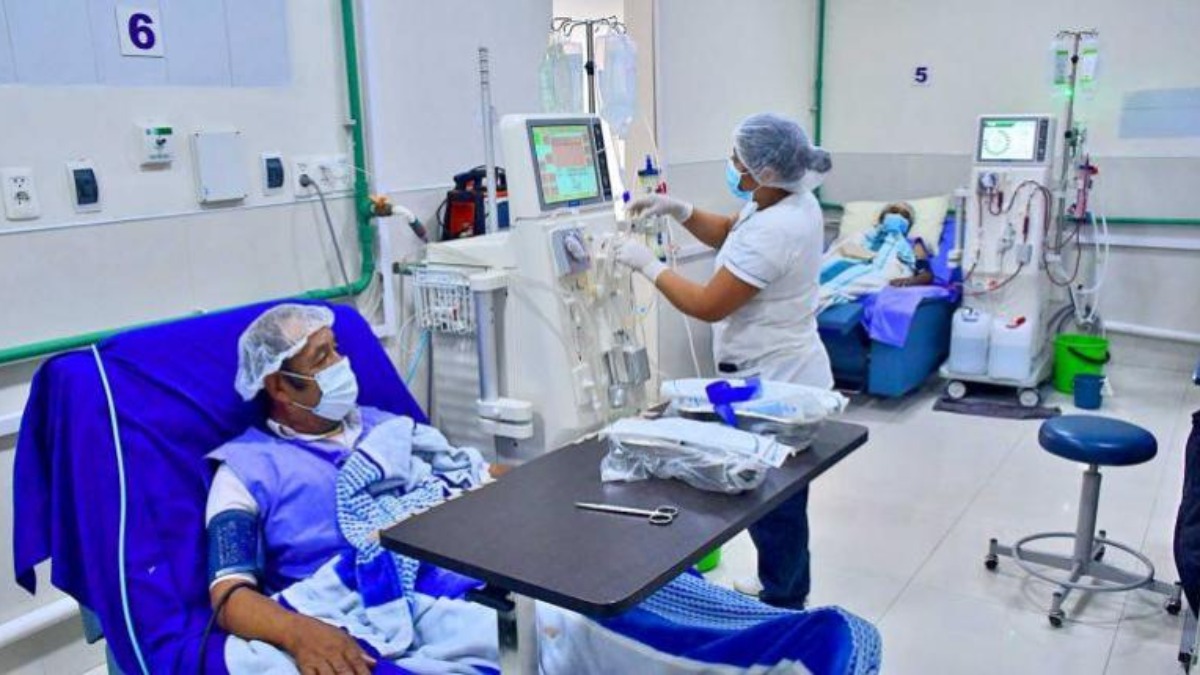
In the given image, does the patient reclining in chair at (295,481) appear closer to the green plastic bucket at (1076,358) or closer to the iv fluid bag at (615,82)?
the iv fluid bag at (615,82)

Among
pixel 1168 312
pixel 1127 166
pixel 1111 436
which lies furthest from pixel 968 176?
pixel 1111 436

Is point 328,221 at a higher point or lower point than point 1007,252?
higher

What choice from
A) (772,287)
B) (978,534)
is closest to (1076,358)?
(978,534)

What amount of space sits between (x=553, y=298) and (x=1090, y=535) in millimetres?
1781

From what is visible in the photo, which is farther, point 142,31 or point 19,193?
point 142,31

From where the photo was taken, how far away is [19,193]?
216cm

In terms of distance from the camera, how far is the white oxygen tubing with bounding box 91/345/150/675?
170cm

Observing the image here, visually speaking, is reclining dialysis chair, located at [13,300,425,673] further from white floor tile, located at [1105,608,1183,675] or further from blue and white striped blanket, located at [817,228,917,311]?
blue and white striped blanket, located at [817,228,917,311]

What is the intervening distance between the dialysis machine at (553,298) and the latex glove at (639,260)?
3cm

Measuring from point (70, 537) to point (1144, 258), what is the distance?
496 centimetres

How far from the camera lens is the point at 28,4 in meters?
2.13

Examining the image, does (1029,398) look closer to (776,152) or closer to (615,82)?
(615,82)

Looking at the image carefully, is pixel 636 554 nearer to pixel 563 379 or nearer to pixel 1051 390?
pixel 563 379

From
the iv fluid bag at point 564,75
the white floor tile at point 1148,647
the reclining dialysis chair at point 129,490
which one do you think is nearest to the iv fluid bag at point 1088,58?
the iv fluid bag at point 564,75
